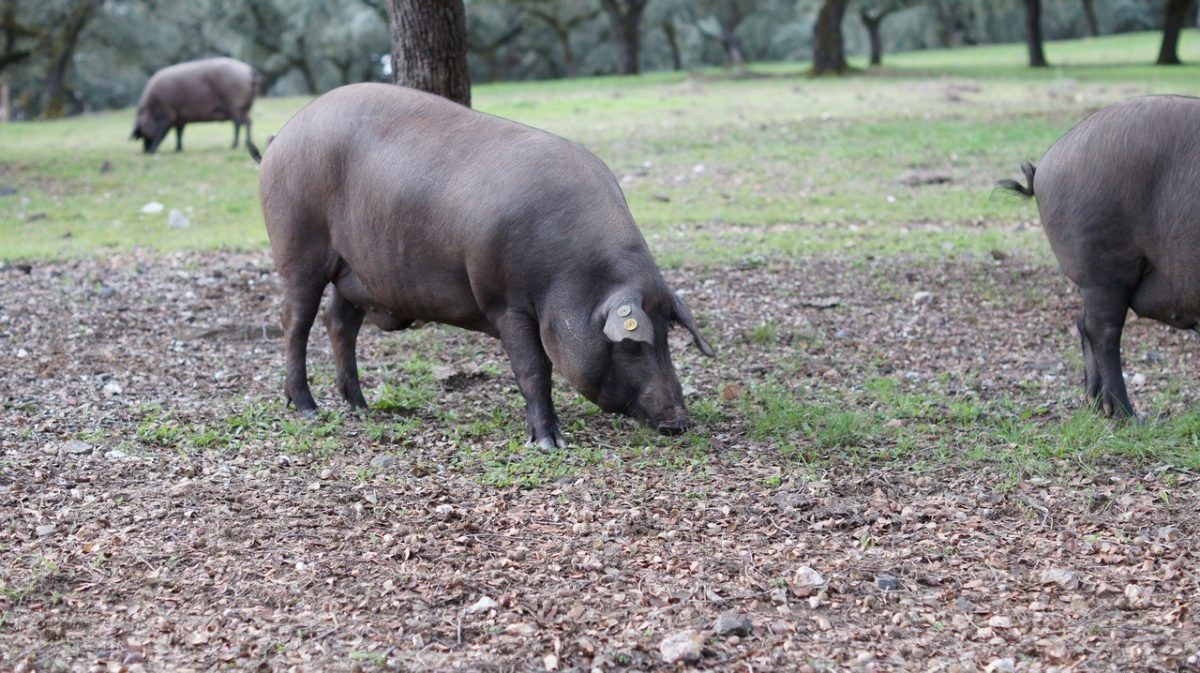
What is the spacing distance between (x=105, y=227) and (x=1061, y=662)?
10.9 meters

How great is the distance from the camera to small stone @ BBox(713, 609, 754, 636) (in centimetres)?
396

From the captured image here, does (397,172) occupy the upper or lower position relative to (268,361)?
upper

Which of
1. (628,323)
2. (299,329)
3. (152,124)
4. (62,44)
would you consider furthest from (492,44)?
(628,323)

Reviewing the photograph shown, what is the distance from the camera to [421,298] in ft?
19.9

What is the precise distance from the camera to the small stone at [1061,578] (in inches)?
172

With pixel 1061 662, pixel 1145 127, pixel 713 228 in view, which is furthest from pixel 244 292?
pixel 1061 662

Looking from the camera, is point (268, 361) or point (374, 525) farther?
point (268, 361)

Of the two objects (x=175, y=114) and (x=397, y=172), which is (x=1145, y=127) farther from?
(x=175, y=114)

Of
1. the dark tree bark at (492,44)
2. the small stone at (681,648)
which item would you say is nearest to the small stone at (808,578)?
the small stone at (681,648)

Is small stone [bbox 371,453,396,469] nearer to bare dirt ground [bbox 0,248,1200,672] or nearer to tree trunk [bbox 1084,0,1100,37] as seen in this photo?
bare dirt ground [bbox 0,248,1200,672]

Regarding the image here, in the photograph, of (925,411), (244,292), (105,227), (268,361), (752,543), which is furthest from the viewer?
(105,227)

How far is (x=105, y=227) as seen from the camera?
40.9 ft

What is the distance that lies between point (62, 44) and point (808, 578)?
31.5m

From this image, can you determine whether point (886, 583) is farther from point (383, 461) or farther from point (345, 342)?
point (345, 342)
